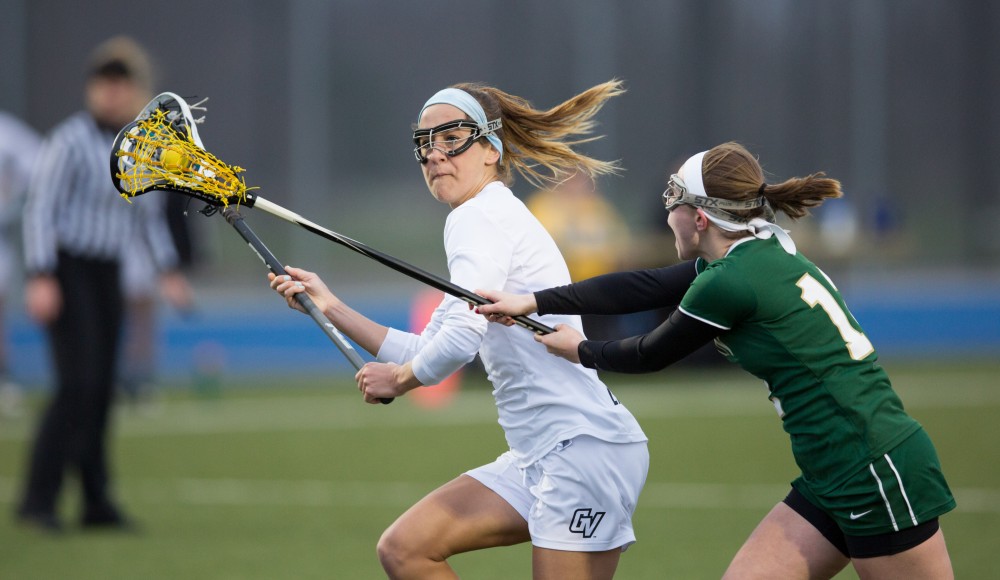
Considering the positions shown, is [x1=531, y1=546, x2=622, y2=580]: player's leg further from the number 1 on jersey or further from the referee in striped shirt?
the referee in striped shirt

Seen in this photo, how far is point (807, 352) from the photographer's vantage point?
3.96 metres

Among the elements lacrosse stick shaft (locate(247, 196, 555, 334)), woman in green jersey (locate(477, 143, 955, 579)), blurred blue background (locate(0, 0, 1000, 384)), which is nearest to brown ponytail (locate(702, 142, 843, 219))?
woman in green jersey (locate(477, 143, 955, 579))

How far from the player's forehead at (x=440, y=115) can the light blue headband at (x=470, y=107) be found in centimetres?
1

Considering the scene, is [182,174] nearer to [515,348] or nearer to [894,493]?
[515,348]

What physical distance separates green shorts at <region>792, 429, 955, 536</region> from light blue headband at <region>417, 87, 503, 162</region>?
1.52 m

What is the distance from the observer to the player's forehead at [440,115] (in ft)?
14.4

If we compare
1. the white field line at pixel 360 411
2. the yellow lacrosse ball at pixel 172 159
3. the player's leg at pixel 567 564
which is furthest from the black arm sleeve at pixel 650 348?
the white field line at pixel 360 411

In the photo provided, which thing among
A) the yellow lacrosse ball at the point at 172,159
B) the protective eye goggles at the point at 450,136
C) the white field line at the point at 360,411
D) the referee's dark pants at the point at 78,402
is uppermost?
the protective eye goggles at the point at 450,136

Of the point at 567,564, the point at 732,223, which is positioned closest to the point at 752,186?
the point at 732,223

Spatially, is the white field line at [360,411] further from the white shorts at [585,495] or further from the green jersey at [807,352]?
the green jersey at [807,352]

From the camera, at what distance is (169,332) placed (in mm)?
14703

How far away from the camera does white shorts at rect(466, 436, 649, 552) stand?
4.13 metres

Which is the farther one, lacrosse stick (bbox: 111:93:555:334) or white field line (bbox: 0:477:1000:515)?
white field line (bbox: 0:477:1000:515)

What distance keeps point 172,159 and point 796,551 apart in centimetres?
233
